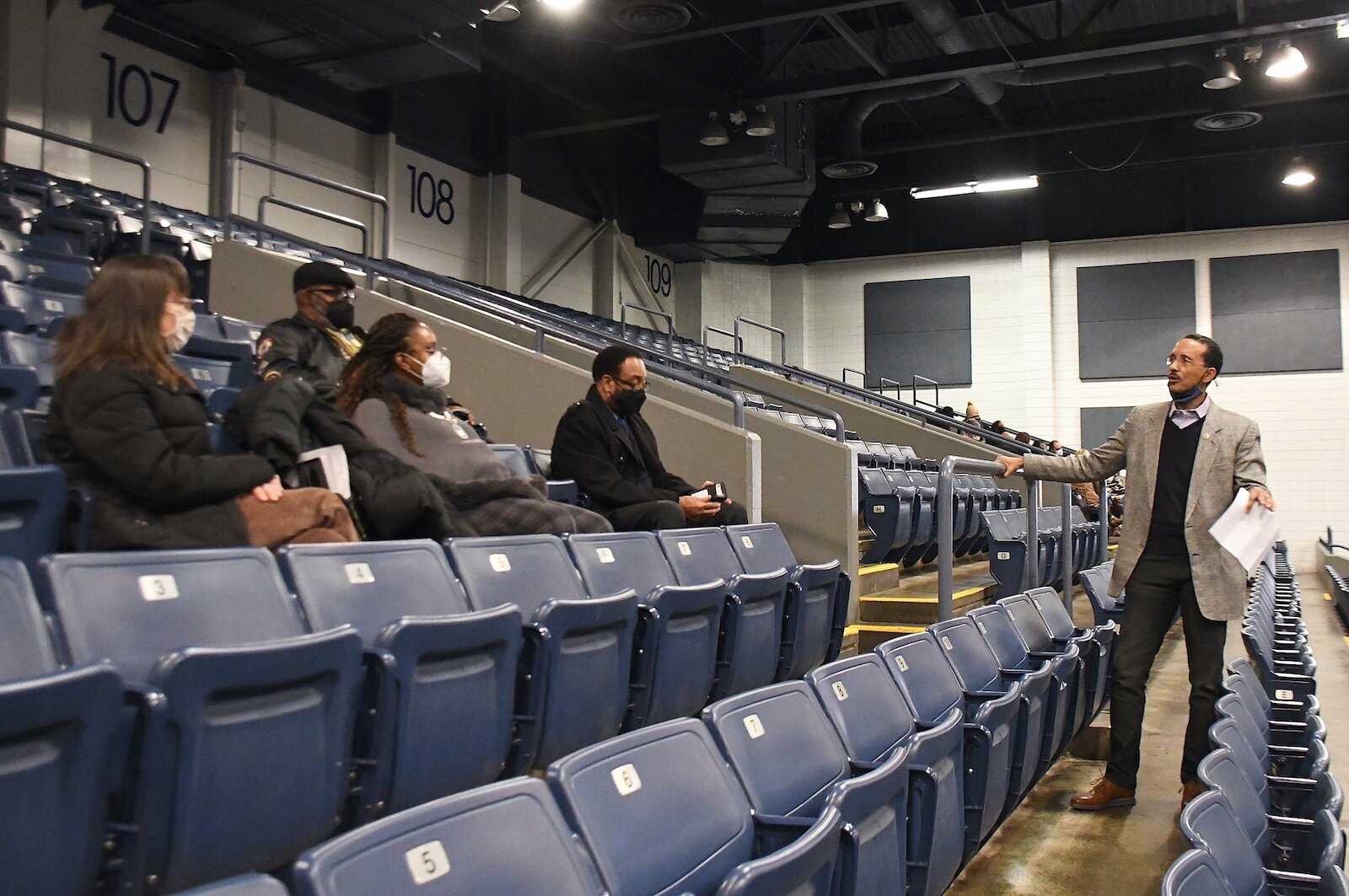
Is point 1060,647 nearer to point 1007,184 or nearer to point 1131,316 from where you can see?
point 1007,184

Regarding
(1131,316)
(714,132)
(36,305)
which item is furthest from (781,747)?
(1131,316)

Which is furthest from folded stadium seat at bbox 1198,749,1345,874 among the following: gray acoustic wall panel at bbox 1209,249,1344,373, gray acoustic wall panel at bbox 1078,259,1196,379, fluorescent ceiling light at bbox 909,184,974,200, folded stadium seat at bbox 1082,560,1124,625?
gray acoustic wall panel at bbox 1078,259,1196,379

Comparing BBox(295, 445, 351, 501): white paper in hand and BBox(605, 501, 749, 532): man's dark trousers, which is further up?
BBox(295, 445, 351, 501): white paper in hand

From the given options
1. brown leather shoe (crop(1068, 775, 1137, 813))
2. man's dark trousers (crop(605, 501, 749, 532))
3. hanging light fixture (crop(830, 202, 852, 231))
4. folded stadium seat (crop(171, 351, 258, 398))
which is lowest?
brown leather shoe (crop(1068, 775, 1137, 813))

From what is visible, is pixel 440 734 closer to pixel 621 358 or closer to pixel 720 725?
pixel 720 725

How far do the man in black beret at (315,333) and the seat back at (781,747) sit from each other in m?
2.08

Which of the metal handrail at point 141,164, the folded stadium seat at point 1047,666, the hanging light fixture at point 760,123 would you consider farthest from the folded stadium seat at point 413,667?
the hanging light fixture at point 760,123

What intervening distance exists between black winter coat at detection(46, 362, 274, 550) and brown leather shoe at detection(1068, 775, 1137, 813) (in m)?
2.29

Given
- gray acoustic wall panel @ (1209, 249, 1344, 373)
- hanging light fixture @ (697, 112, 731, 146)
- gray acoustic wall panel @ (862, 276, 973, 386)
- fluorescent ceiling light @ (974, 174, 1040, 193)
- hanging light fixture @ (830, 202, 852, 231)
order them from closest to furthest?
hanging light fixture @ (697, 112, 731, 146) → fluorescent ceiling light @ (974, 174, 1040, 193) → gray acoustic wall panel @ (1209, 249, 1344, 373) → hanging light fixture @ (830, 202, 852, 231) → gray acoustic wall panel @ (862, 276, 973, 386)

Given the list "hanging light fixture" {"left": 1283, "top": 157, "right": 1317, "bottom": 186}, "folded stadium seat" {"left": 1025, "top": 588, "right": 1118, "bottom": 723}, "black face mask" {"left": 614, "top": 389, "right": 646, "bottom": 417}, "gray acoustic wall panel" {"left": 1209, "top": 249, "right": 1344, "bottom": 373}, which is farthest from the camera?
"gray acoustic wall panel" {"left": 1209, "top": 249, "right": 1344, "bottom": 373}

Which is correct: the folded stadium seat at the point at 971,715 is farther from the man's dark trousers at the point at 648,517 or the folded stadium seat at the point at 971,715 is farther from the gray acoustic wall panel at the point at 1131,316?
the gray acoustic wall panel at the point at 1131,316

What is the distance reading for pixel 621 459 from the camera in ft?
13.7

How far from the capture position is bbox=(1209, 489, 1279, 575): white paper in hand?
2.99m

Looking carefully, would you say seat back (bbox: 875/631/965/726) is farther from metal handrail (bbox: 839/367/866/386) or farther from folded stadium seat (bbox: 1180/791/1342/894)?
metal handrail (bbox: 839/367/866/386)
